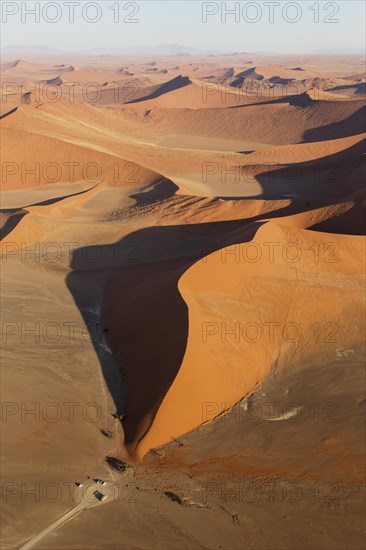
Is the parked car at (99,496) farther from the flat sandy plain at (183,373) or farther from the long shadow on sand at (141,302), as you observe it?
the long shadow on sand at (141,302)

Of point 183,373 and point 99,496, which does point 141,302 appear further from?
point 99,496

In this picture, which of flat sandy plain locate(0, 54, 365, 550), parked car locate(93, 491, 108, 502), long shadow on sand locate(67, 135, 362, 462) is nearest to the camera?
flat sandy plain locate(0, 54, 365, 550)

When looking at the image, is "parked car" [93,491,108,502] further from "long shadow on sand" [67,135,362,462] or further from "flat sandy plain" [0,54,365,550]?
"long shadow on sand" [67,135,362,462]

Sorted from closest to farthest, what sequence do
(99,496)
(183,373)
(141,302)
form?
1. (99,496)
2. (183,373)
3. (141,302)

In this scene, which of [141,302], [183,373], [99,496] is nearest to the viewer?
[99,496]

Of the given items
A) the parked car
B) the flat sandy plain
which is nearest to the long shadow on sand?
the flat sandy plain

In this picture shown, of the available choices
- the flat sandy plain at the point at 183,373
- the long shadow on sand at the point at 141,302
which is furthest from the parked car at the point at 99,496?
the long shadow on sand at the point at 141,302

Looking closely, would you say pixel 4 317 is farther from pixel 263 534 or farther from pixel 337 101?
pixel 337 101

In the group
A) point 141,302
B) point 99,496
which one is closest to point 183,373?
point 99,496

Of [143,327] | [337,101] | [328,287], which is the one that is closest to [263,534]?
[143,327]

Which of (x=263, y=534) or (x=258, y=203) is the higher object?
(x=258, y=203)

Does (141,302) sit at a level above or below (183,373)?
above
